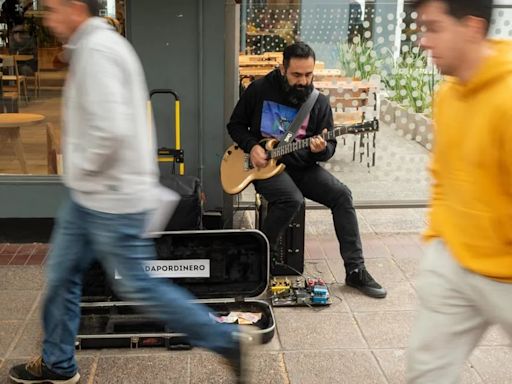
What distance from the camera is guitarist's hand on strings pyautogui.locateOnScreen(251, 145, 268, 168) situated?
4.29 metres

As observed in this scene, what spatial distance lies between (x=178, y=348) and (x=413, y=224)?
8.98 feet

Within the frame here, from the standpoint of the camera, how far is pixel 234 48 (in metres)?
5.05

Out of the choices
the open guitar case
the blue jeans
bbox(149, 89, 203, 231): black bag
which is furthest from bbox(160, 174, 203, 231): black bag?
the blue jeans

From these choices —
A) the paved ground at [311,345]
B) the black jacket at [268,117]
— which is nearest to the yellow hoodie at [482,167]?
the paved ground at [311,345]

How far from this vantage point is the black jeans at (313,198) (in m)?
4.19

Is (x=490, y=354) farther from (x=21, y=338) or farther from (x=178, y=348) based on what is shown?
(x=21, y=338)

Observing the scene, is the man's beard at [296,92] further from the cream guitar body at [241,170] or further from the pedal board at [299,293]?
the pedal board at [299,293]

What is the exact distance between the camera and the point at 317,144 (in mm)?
4184

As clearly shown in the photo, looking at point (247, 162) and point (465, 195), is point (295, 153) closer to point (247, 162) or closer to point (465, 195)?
point (247, 162)

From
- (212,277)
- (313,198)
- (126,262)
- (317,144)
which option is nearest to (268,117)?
(317,144)

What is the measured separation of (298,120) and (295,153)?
0.68 feet

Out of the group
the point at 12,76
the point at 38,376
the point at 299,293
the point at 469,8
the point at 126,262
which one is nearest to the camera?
the point at 469,8

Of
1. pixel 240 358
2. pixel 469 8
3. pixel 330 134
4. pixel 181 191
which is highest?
pixel 469 8

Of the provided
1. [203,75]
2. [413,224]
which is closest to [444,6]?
[203,75]
